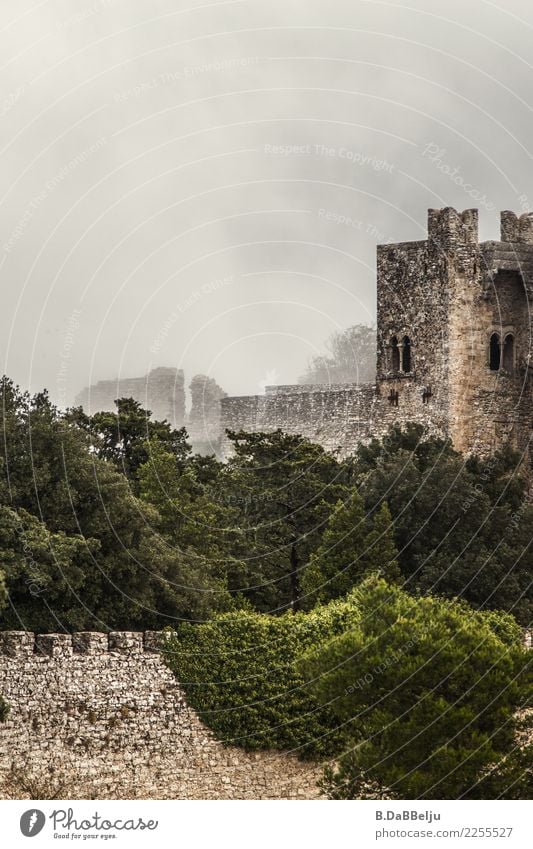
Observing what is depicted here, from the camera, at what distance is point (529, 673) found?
40.0 meters

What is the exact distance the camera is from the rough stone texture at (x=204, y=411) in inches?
3671

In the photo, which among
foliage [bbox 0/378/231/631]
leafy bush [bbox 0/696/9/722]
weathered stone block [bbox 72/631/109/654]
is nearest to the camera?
leafy bush [bbox 0/696/9/722]

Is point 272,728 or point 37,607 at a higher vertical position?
point 37,607

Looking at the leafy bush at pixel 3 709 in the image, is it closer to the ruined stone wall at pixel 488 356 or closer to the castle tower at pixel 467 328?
the castle tower at pixel 467 328

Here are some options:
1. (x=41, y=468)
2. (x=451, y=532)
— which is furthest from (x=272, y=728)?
(x=451, y=532)

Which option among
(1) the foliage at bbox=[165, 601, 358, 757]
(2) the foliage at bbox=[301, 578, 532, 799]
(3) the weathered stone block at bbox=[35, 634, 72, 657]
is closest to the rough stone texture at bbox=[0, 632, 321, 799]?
(3) the weathered stone block at bbox=[35, 634, 72, 657]

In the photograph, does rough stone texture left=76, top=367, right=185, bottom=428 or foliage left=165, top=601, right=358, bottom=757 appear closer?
foliage left=165, top=601, right=358, bottom=757

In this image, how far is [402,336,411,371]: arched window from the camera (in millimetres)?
62875

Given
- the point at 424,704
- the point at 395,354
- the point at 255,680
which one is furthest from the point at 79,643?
the point at 395,354

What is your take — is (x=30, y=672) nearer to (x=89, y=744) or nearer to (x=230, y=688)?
(x=89, y=744)

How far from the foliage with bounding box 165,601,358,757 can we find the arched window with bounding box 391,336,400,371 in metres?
20.3

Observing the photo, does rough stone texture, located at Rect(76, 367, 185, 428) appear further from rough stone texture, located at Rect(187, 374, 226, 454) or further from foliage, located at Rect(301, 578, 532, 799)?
foliage, located at Rect(301, 578, 532, 799)

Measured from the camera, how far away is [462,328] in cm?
6178
